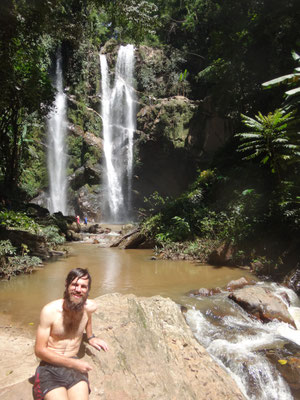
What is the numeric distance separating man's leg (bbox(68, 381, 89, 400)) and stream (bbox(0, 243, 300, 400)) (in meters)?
2.30

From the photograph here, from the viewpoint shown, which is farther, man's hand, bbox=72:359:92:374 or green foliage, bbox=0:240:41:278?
green foliage, bbox=0:240:41:278

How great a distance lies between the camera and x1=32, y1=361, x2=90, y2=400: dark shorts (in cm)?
209

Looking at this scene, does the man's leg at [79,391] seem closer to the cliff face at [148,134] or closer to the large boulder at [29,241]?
the large boulder at [29,241]

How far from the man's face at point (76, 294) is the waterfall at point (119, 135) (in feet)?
77.8

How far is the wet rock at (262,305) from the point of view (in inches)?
200

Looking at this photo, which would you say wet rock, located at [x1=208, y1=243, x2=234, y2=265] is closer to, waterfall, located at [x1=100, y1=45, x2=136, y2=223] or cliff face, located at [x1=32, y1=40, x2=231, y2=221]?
cliff face, located at [x1=32, y1=40, x2=231, y2=221]

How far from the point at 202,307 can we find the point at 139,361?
2.97 metres

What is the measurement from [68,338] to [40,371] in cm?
30

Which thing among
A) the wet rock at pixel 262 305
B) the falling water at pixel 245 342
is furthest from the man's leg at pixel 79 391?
the wet rock at pixel 262 305

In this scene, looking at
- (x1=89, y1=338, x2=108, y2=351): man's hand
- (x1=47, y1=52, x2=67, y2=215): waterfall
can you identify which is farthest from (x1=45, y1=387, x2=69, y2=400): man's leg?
(x1=47, y1=52, x2=67, y2=215): waterfall

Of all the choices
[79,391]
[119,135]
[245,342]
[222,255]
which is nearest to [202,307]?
[245,342]

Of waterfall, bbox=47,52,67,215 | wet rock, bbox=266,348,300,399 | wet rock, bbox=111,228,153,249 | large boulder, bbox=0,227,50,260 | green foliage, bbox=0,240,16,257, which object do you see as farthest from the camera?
waterfall, bbox=47,52,67,215

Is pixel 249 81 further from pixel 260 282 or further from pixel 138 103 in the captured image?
pixel 138 103

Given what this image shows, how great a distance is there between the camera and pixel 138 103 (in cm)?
2903
